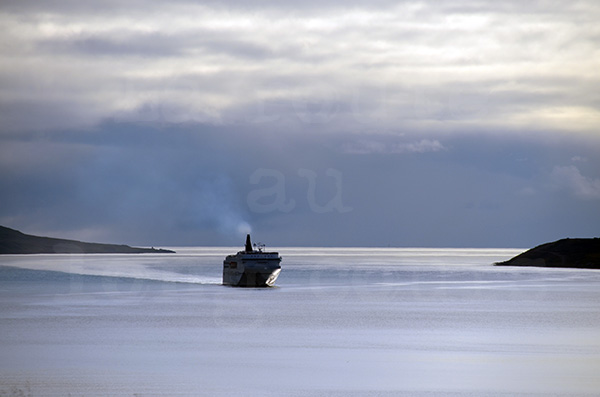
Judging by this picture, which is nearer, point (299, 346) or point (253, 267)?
point (299, 346)

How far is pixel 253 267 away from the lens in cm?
11138

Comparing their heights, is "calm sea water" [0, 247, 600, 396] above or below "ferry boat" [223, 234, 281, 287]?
below

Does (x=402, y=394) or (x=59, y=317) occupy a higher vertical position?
(x=59, y=317)

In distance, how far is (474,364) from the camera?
41.2 meters

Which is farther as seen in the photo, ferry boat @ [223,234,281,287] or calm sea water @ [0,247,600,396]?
ferry boat @ [223,234,281,287]

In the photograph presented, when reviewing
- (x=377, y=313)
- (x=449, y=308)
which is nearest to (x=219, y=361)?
(x=377, y=313)

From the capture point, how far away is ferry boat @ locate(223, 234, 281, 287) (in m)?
110

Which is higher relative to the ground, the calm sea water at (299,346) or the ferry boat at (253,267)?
the ferry boat at (253,267)

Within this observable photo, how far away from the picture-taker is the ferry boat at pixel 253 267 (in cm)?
10994

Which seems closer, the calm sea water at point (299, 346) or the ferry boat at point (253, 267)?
the calm sea water at point (299, 346)

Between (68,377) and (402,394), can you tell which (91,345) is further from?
(402,394)

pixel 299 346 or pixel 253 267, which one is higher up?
pixel 253 267

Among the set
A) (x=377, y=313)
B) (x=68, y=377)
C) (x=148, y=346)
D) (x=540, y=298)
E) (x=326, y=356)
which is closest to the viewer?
(x=68, y=377)

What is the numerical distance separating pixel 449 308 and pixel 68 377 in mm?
51962
